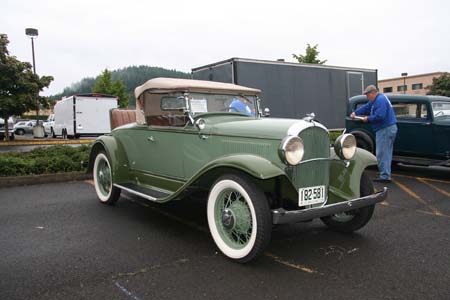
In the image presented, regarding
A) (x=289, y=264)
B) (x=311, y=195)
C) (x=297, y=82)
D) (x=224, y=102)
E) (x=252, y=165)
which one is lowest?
(x=289, y=264)

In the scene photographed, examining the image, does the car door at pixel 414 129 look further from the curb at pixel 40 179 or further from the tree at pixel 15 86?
the tree at pixel 15 86

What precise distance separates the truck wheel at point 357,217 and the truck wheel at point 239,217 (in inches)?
48.0

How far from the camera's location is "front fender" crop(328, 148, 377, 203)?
3.71m

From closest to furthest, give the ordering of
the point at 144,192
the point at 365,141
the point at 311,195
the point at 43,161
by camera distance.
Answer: the point at 311,195, the point at 144,192, the point at 43,161, the point at 365,141

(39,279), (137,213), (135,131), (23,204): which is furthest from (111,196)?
(39,279)

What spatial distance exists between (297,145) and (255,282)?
1201mm

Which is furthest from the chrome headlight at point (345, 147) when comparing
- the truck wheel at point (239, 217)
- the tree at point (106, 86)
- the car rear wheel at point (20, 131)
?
the tree at point (106, 86)

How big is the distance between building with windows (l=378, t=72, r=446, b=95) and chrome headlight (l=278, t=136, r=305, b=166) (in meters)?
57.9

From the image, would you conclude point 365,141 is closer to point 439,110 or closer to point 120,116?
point 439,110

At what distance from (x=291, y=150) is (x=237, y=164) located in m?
0.49

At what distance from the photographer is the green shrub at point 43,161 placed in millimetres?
6918

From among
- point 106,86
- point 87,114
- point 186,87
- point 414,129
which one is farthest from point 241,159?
point 106,86

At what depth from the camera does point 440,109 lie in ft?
24.8

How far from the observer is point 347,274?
2.89 m
